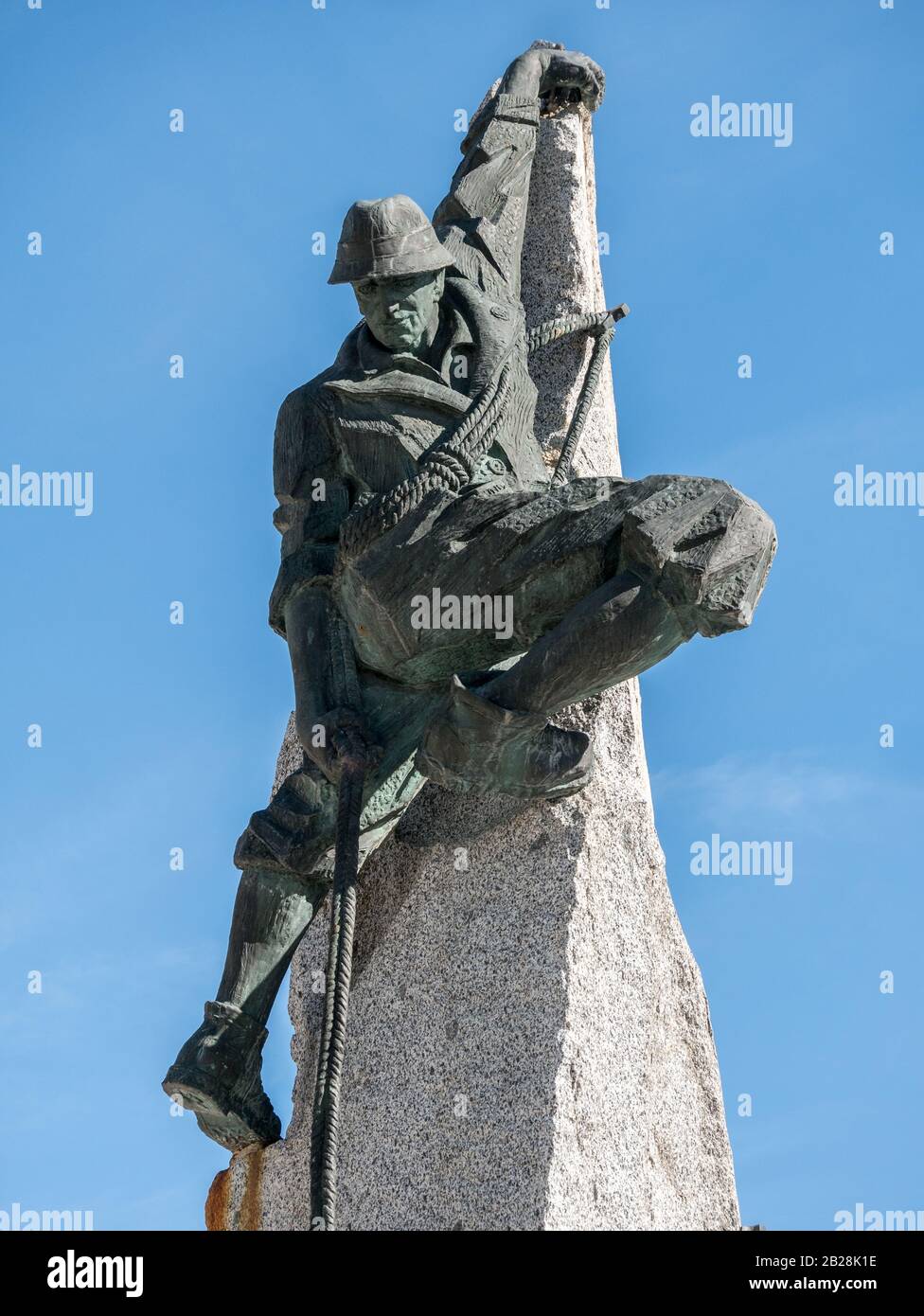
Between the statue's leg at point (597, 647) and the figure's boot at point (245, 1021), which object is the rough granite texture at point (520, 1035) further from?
the statue's leg at point (597, 647)

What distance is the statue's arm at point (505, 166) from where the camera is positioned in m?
7.62

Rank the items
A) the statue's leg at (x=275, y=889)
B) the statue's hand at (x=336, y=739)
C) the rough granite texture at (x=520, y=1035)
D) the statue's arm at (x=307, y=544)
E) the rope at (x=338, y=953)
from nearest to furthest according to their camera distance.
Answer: the rope at (x=338, y=953) < the rough granite texture at (x=520, y=1035) < the statue's hand at (x=336, y=739) < the statue's leg at (x=275, y=889) < the statue's arm at (x=307, y=544)

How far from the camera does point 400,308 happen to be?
23.1 ft

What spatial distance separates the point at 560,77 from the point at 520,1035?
3.73m

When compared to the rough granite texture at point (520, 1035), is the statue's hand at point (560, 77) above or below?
above

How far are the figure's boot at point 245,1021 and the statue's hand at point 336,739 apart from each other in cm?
41

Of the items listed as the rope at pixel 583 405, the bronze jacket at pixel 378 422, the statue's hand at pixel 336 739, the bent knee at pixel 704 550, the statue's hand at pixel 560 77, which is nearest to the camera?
the bent knee at pixel 704 550

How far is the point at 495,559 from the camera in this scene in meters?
6.52

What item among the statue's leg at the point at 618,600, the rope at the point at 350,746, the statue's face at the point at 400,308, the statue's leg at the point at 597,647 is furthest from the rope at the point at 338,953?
the statue's face at the point at 400,308

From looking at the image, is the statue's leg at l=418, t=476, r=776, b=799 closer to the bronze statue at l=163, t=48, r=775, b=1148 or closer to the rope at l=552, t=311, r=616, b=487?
the bronze statue at l=163, t=48, r=775, b=1148

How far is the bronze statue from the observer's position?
6.17m

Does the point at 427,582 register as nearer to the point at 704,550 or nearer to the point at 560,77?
the point at 704,550

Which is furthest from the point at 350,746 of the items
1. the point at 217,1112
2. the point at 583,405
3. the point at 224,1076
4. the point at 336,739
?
the point at 583,405
